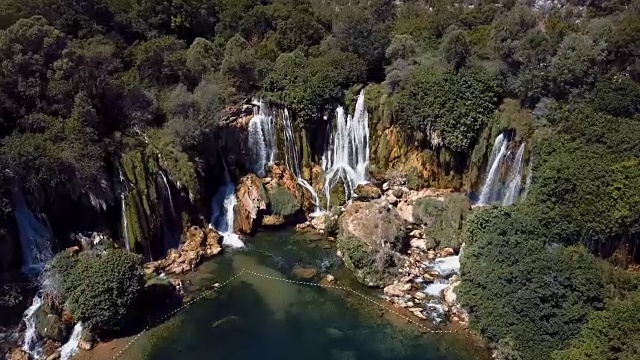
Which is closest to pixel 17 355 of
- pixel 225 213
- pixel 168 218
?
pixel 168 218

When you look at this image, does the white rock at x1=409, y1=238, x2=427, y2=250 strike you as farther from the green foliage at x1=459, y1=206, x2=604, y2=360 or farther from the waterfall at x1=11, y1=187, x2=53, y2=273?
the waterfall at x1=11, y1=187, x2=53, y2=273

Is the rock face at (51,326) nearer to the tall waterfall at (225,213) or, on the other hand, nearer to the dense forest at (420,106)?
the dense forest at (420,106)

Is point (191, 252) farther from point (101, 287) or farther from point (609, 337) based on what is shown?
point (609, 337)

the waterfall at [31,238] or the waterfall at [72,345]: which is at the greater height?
the waterfall at [31,238]

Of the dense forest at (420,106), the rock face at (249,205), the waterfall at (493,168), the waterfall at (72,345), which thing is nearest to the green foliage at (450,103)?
the dense forest at (420,106)

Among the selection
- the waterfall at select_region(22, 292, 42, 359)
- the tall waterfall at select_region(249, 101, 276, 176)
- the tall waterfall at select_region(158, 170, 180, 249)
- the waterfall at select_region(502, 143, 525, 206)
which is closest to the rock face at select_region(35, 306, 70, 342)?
the waterfall at select_region(22, 292, 42, 359)
